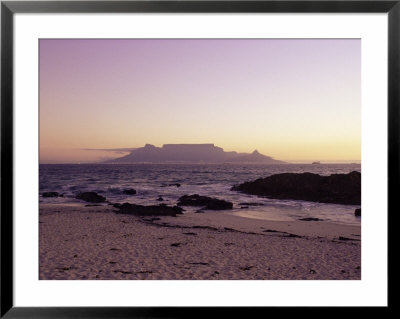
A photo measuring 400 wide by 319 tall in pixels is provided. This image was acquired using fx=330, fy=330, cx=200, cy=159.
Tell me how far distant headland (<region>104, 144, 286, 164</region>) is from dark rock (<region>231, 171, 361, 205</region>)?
325cm

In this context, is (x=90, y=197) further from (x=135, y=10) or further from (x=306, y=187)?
(x=135, y=10)

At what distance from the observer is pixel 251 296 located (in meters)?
1.93

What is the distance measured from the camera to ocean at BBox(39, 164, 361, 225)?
17602 millimetres

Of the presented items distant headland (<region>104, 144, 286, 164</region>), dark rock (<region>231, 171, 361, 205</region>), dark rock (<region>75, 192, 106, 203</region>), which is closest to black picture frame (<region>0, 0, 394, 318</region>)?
dark rock (<region>75, 192, 106, 203</region>)

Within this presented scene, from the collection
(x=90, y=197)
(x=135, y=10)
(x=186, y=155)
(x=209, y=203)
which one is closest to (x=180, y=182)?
(x=186, y=155)

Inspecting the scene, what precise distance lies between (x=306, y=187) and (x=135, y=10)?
20.3 m

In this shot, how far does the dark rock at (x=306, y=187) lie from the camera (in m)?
18.8

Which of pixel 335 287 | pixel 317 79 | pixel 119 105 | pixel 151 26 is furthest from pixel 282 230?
pixel 119 105

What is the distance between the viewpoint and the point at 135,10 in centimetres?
192

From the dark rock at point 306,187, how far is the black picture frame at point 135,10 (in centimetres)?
1722

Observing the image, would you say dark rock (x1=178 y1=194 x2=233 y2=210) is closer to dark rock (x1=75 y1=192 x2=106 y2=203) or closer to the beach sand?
dark rock (x1=75 y1=192 x2=106 y2=203)

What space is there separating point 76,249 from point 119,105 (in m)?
24.8

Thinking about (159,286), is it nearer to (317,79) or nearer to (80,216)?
(80,216)

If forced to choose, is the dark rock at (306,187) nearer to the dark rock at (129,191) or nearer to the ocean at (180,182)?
the ocean at (180,182)
